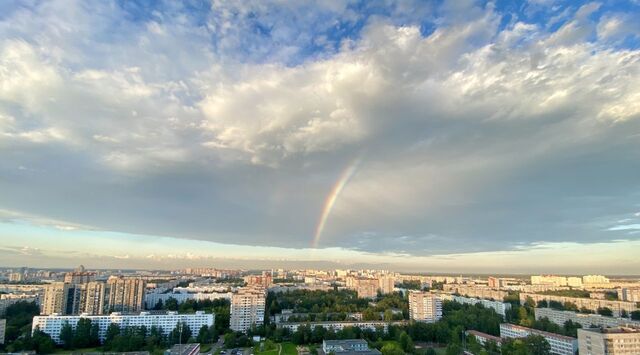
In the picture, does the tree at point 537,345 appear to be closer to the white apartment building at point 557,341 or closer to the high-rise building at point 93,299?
the white apartment building at point 557,341

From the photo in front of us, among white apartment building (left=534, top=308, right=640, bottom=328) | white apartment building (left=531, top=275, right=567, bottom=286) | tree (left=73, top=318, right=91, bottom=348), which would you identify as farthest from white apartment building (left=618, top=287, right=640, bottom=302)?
tree (left=73, top=318, right=91, bottom=348)

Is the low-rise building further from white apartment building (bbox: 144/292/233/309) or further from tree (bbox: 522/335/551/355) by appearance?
white apartment building (bbox: 144/292/233/309)

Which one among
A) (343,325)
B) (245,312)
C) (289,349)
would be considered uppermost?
(245,312)

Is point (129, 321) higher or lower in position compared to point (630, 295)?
lower

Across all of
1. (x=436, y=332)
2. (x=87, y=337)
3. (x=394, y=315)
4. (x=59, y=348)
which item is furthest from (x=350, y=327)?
(x=59, y=348)

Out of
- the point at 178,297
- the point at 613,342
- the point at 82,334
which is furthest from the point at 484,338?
the point at 178,297

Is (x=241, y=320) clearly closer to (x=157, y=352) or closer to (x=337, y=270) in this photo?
(x=157, y=352)

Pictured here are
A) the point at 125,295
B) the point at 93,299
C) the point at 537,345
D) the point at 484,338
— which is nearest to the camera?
the point at 537,345

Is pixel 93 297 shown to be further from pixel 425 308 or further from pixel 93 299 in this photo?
pixel 425 308
